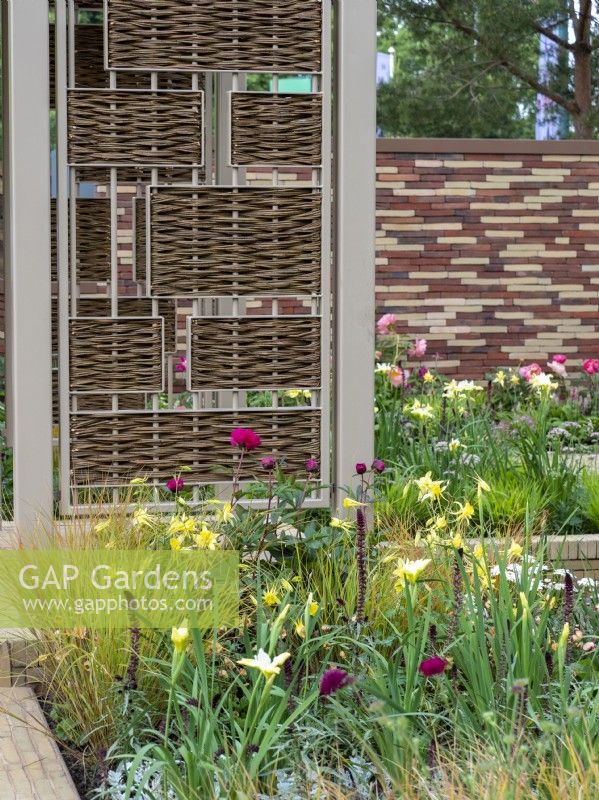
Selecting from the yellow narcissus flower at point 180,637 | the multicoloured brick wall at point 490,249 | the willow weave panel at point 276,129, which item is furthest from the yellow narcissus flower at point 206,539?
the multicoloured brick wall at point 490,249

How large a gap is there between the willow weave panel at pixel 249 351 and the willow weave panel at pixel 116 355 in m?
0.15

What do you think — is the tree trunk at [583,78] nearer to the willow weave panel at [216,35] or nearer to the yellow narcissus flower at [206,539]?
the willow weave panel at [216,35]

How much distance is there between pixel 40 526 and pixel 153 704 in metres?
1.27

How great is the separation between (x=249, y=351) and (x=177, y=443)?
451 millimetres

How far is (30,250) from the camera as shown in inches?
177

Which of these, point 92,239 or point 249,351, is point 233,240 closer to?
point 249,351

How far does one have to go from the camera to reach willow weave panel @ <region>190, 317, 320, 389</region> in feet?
15.5

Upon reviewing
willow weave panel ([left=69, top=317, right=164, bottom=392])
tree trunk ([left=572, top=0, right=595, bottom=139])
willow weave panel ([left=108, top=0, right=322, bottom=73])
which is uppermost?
tree trunk ([left=572, top=0, right=595, bottom=139])

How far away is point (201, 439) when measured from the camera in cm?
475

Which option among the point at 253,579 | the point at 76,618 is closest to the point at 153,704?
the point at 76,618

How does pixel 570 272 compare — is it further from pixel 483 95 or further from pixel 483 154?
pixel 483 95

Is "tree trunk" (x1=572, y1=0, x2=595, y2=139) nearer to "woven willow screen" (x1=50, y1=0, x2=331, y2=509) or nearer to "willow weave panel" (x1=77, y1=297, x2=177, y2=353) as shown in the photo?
"willow weave panel" (x1=77, y1=297, x2=177, y2=353)

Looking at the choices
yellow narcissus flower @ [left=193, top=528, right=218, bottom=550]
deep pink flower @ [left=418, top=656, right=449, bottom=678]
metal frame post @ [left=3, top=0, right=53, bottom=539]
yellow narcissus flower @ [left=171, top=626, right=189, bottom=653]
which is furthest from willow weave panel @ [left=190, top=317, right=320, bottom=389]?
deep pink flower @ [left=418, top=656, right=449, bottom=678]

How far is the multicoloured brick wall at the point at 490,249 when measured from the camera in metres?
A: 10.4
